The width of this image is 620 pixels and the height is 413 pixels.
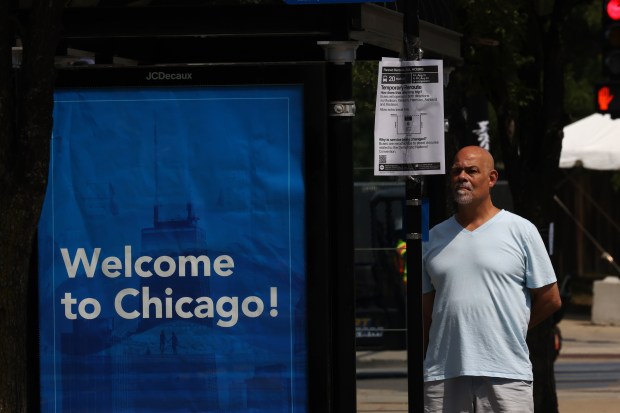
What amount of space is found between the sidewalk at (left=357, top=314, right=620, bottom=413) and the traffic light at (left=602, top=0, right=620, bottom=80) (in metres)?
3.53

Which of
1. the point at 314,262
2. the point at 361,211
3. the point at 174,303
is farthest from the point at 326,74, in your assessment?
the point at 361,211

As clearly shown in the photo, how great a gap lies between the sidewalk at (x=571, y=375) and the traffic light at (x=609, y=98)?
3.11 meters

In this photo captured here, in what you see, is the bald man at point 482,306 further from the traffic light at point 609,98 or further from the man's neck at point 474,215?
the traffic light at point 609,98

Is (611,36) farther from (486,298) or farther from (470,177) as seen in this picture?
(486,298)

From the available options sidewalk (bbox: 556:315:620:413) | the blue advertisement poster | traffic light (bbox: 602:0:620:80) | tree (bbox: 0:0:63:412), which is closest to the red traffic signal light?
traffic light (bbox: 602:0:620:80)

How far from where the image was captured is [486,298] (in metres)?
7.00

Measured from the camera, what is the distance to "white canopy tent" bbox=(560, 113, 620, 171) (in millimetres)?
23109

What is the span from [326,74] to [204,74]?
0.71 m

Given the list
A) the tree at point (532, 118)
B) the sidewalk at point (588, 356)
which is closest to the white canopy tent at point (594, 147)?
the sidewalk at point (588, 356)

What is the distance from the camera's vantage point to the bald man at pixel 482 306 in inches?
276

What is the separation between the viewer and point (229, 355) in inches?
328

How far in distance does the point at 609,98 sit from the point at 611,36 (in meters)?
0.58

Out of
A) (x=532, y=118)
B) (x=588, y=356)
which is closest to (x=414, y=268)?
(x=532, y=118)

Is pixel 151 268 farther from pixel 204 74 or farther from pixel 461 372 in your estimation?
pixel 461 372
